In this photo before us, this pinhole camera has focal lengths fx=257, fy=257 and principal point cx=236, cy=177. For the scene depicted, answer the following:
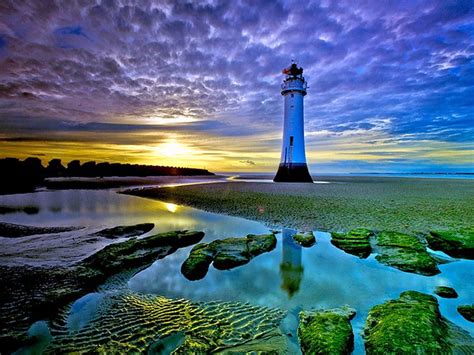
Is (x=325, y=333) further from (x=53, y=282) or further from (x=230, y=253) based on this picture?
(x=53, y=282)

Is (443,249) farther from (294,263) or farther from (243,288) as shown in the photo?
(243,288)

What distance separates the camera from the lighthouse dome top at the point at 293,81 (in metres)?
28.8

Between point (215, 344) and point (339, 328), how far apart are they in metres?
1.90

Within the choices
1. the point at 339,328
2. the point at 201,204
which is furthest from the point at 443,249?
the point at 201,204

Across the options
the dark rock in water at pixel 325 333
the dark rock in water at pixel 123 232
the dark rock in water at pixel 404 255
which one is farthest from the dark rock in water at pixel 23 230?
the dark rock in water at pixel 404 255

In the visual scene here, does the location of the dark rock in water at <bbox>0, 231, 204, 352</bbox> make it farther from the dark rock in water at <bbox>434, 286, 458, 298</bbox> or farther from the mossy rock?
the dark rock in water at <bbox>434, 286, 458, 298</bbox>

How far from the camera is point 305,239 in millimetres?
8898

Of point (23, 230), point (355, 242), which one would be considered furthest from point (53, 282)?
point (355, 242)

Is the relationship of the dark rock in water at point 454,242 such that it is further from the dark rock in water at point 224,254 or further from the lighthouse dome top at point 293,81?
the lighthouse dome top at point 293,81

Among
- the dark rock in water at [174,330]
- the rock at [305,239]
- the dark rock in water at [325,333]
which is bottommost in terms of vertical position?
the dark rock in water at [174,330]

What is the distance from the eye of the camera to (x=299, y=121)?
28906 millimetres

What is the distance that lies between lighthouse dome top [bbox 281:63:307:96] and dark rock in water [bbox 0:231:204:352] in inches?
983

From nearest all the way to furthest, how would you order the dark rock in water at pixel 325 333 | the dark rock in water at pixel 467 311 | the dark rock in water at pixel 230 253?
the dark rock in water at pixel 325 333
the dark rock in water at pixel 467 311
the dark rock in water at pixel 230 253

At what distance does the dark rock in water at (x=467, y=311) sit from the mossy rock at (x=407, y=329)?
0.53 meters
